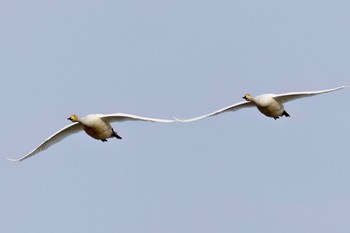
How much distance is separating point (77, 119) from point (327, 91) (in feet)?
42.0

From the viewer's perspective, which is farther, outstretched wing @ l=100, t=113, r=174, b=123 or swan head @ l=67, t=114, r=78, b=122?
swan head @ l=67, t=114, r=78, b=122

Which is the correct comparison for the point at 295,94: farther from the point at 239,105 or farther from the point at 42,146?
the point at 42,146

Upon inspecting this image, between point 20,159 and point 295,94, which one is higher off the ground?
point 295,94

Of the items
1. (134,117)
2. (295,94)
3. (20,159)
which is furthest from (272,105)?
(20,159)

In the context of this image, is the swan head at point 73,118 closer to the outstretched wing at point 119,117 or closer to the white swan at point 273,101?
the outstretched wing at point 119,117

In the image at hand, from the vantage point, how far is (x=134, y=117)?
285 feet

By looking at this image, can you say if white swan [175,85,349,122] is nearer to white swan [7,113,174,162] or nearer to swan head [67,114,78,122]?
white swan [7,113,174,162]

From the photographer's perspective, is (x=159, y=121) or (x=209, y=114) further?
(x=209, y=114)

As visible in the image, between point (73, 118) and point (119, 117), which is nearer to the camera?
point (119, 117)

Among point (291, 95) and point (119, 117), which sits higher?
point (291, 95)

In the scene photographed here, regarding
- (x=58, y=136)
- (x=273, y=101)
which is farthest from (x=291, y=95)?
(x=58, y=136)

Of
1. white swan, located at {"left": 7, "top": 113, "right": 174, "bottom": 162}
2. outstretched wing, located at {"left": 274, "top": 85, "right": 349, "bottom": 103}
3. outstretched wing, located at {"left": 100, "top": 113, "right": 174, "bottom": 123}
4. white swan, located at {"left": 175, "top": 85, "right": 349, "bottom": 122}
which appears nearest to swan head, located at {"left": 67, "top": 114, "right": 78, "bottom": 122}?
white swan, located at {"left": 7, "top": 113, "right": 174, "bottom": 162}

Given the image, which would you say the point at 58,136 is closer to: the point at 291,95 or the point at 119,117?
the point at 119,117

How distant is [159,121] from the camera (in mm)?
85188
